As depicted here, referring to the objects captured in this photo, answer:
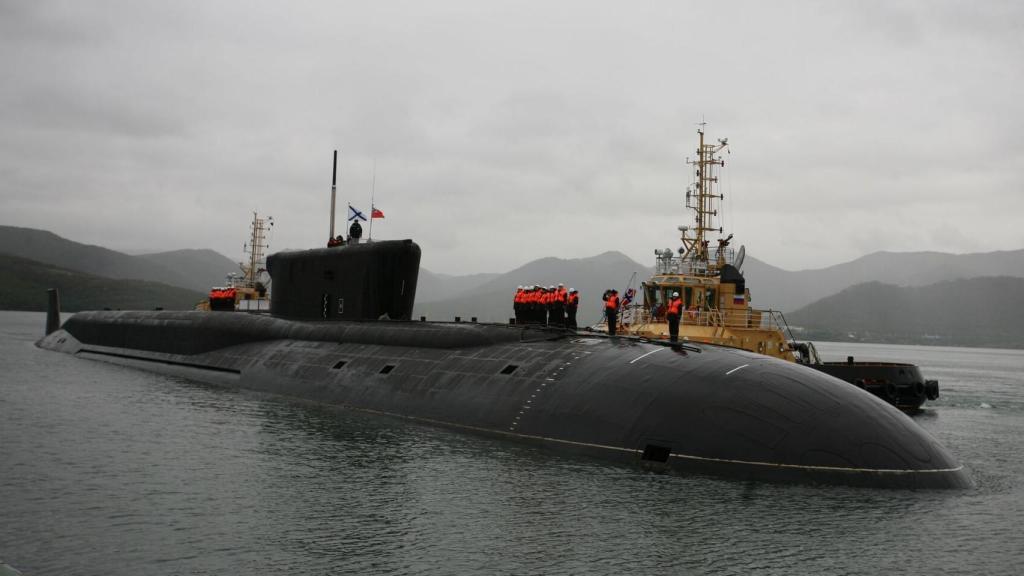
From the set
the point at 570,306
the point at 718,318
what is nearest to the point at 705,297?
the point at 718,318

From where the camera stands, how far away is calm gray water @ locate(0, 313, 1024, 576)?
917 cm

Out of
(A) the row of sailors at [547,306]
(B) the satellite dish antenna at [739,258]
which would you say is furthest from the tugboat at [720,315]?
(A) the row of sailors at [547,306]

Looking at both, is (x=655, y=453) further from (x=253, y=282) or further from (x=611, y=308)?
(x=253, y=282)

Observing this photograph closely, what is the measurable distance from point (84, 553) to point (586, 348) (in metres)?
10.6

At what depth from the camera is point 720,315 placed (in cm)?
3216

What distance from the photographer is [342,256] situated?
81.0 ft

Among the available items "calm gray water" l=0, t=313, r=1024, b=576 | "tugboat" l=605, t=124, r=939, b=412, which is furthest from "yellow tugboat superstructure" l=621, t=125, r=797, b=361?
"calm gray water" l=0, t=313, r=1024, b=576

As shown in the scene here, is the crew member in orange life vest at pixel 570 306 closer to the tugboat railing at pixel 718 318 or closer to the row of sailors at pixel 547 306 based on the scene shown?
the row of sailors at pixel 547 306

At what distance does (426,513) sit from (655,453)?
4072 millimetres

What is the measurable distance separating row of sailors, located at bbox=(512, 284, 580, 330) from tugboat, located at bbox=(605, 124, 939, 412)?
30.0 ft

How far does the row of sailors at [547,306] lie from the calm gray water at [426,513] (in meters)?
4.98

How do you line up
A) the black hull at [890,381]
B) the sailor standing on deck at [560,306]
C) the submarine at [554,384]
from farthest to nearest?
the black hull at [890,381] → the sailor standing on deck at [560,306] → the submarine at [554,384]

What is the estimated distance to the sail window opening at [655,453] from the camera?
13250mm

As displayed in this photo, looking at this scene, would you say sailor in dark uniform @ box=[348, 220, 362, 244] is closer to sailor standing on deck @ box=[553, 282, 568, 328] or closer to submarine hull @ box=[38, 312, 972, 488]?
submarine hull @ box=[38, 312, 972, 488]
